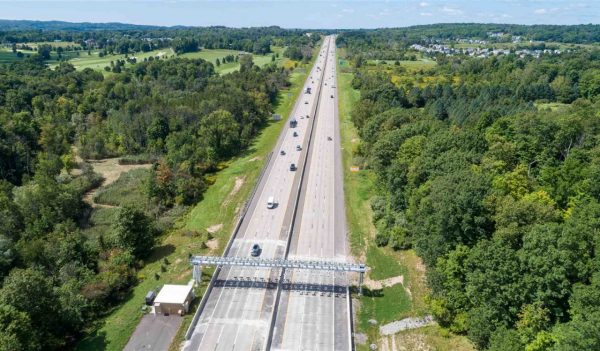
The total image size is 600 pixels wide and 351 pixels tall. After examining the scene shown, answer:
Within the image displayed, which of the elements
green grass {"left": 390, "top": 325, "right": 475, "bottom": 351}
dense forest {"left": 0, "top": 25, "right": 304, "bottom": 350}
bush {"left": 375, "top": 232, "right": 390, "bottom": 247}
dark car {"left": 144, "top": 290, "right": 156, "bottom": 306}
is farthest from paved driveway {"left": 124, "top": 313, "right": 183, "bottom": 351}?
bush {"left": 375, "top": 232, "right": 390, "bottom": 247}

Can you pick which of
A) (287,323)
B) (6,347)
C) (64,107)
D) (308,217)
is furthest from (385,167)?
(64,107)

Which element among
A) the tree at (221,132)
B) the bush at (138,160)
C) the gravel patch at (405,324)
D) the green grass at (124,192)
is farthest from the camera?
the bush at (138,160)

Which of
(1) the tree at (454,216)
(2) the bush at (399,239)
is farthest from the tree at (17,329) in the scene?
(2) the bush at (399,239)

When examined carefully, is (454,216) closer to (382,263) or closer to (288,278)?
(382,263)

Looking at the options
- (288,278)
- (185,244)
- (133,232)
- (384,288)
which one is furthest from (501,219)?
(133,232)

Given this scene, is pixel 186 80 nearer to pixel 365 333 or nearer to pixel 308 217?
pixel 308 217

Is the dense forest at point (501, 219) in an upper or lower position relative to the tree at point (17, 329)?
upper

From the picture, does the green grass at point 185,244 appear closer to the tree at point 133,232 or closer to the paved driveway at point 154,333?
the paved driveway at point 154,333

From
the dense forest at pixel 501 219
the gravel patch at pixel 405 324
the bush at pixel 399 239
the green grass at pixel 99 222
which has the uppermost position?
the dense forest at pixel 501 219
